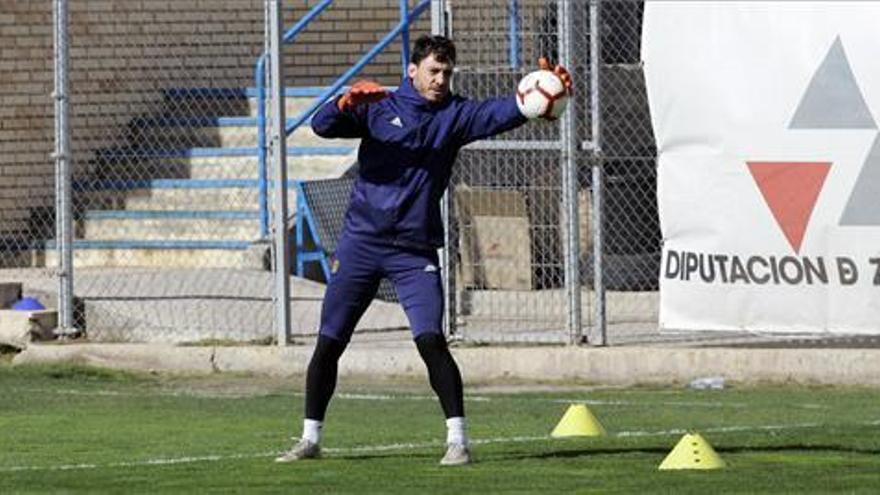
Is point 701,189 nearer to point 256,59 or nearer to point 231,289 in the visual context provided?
point 231,289

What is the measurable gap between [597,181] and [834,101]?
1.85 meters

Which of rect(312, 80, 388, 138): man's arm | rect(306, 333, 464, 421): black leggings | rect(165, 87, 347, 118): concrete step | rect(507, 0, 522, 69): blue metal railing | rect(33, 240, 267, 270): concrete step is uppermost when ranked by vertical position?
rect(507, 0, 522, 69): blue metal railing

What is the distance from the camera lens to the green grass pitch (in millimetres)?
11656

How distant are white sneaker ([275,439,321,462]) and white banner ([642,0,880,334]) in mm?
5854

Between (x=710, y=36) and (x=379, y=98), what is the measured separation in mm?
5816

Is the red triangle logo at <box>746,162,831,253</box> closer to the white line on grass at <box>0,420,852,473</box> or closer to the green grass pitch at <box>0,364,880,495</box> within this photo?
the green grass pitch at <box>0,364,880,495</box>

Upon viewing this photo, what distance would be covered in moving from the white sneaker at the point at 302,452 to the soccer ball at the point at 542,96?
1897 mm

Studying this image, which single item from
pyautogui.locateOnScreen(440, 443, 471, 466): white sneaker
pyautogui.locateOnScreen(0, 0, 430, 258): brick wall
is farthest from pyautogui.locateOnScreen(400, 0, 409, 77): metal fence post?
pyautogui.locateOnScreen(440, 443, 471, 466): white sneaker

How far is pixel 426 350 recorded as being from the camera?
12.6 m

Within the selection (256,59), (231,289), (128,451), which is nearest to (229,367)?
(231,289)

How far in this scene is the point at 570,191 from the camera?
61.5ft

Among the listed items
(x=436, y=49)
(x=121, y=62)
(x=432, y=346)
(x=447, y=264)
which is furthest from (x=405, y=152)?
(x=121, y=62)

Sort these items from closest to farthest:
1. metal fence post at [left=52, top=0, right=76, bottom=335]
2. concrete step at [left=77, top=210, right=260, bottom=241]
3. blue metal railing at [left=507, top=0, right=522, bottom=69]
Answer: metal fence post at [left=52, top=0, right=76, bottom=335]
blue metal railing at [left=507, top=0, right=522, bottom=69]
concrete step at [left=77, top=210, right=260, bottom=241]

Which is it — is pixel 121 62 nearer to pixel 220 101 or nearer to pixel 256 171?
pixel 220 101
